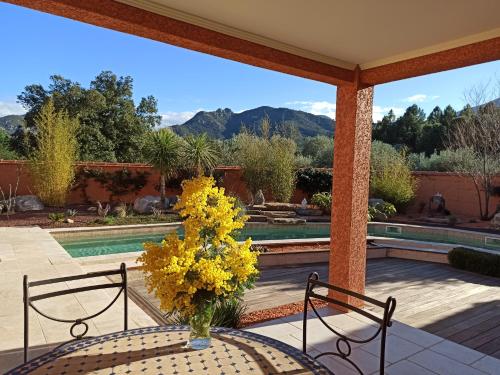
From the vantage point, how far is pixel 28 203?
982 centimetres

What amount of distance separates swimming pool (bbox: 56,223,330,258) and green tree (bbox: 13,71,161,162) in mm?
9825

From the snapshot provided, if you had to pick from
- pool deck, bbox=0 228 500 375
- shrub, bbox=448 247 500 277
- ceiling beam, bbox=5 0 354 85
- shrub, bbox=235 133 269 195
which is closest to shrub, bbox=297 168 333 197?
shrub, bbox=235 133 269 195

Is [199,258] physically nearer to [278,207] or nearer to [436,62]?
[436,62]

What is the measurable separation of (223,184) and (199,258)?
11.4m

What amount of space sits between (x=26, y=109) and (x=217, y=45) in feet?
64.4

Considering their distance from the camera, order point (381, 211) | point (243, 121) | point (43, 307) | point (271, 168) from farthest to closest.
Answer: point (243, 121)
point (271, 168)
point (381, 211)
point (43, 307)

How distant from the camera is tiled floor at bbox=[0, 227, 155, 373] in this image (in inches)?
108

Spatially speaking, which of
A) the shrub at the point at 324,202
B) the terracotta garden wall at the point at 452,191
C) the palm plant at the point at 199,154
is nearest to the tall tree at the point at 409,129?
the terracotta garden wall at the point at 452,191

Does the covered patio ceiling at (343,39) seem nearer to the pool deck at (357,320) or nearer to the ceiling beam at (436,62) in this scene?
the ceiling beam at (436,62)

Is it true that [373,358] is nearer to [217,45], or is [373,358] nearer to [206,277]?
[206,277]

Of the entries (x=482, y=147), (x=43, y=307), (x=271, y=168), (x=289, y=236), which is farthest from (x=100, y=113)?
(x=43, y=307)

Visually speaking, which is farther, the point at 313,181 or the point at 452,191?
the point at 313,181

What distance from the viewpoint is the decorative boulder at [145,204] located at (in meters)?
10.7

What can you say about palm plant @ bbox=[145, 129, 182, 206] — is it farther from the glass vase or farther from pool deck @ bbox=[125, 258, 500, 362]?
the glass vase
